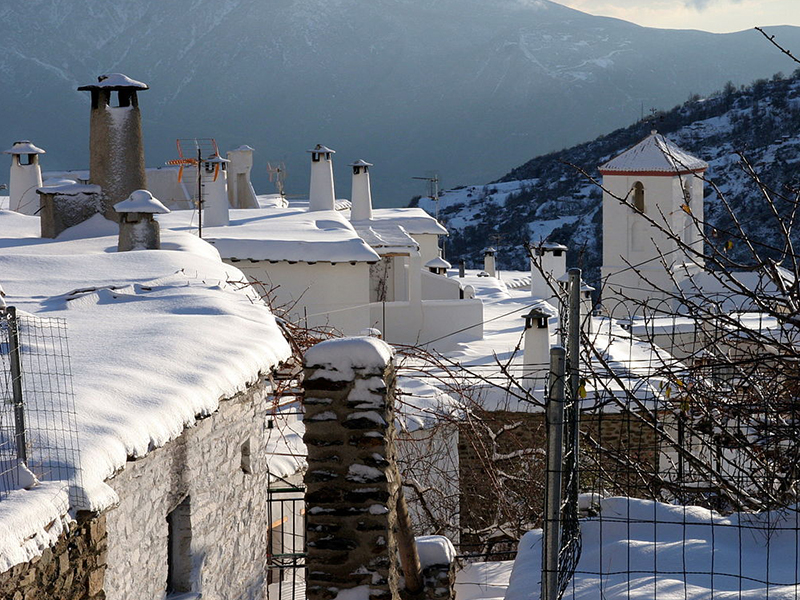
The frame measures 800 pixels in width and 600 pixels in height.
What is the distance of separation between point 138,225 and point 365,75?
11013cm

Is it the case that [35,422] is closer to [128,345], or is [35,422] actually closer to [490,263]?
[128,345]

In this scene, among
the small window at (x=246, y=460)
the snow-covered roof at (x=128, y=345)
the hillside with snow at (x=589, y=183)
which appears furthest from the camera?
the hillside with snow at (x=589, y=183)

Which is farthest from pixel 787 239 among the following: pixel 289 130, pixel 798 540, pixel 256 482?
pixel 289 130

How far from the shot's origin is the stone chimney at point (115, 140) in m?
15.9

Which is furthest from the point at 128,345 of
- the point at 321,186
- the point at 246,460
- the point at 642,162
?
the point at 642,162

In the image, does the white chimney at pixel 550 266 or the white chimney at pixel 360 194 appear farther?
the white chimney at pixel 550 266

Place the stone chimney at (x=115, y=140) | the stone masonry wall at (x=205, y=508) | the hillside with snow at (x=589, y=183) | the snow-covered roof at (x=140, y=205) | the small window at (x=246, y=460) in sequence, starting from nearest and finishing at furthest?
the stone masonry wall at (x=205, y=508)
the small window at (x=246, y=460)
the snow-covered roof at (x=140, y=205)
the stone chimney at (x=115, y=140)
the hillside with snow at (x=589, y=183)

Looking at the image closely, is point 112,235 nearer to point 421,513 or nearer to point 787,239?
point 421,513

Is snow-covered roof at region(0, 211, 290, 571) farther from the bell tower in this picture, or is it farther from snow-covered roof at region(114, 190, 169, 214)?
the bell tower

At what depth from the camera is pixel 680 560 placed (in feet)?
20.9

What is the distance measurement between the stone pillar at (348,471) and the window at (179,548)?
778mm

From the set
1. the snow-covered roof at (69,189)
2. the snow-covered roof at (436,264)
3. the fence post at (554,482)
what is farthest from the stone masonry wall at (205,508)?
the snow-covered roof at (436,264)

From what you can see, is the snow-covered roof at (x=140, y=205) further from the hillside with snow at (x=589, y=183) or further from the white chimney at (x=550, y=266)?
the hillside with snow at (x=589, y=183)

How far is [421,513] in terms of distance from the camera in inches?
515
